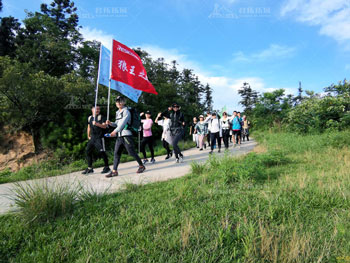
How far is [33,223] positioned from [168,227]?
5.22 ft

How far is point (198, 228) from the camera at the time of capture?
214cm

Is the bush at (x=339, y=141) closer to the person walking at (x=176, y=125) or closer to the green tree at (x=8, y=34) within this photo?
the person walking at (x=176, y=125)

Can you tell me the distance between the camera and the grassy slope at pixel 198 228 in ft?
5.94

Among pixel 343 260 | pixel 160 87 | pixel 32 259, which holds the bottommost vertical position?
pixel 32 259

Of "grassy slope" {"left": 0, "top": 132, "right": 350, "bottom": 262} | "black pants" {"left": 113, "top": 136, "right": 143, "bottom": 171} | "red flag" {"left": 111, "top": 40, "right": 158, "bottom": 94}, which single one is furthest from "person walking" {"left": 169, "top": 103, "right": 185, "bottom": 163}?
"grassy slope" {"left": 0, "top": 132, "right": 350, "bottom": 262}

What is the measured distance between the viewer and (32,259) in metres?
1.82

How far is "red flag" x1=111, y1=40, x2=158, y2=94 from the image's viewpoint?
6511 millimetres

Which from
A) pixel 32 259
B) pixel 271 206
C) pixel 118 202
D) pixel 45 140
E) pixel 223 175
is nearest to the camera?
pixel 32 259

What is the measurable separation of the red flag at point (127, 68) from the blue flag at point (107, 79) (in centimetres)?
16

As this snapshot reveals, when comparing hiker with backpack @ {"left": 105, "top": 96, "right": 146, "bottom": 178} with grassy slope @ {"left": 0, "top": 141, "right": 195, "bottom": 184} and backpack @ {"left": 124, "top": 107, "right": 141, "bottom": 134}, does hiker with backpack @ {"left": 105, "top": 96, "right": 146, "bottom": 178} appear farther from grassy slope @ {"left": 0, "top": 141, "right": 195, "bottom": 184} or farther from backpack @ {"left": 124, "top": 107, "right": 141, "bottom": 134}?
grassy slope @ {"left": 0, "top": 141, "right": 195, "bottom": 184}

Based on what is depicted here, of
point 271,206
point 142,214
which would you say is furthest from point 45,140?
point 271,206

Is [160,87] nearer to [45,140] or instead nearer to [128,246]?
[45,140]

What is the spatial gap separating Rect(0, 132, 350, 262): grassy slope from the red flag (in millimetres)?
4240

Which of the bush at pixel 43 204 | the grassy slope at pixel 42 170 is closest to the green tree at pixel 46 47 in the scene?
the grassy slope at pixel 42 170
